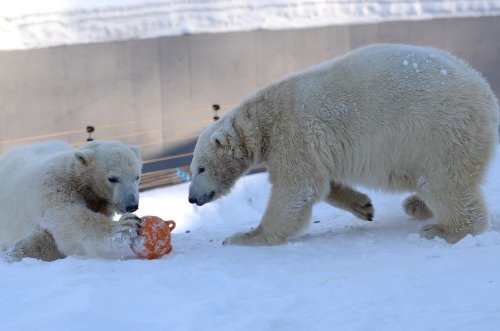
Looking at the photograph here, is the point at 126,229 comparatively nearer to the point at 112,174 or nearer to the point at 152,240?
the point at 152,240

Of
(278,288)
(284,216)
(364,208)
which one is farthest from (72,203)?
(364,208)

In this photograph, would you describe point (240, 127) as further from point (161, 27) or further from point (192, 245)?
point (161, 27)

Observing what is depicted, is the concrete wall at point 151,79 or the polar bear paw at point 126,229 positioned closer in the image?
the polar bear paw at point 126,229

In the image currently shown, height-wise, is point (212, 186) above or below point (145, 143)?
above

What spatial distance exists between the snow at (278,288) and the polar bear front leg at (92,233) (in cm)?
14

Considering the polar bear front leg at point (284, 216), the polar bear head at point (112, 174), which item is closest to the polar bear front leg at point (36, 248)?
the polar bear head at point (112, 174)

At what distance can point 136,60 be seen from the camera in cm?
1095

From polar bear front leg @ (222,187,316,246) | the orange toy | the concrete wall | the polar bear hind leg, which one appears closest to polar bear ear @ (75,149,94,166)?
the orange toy

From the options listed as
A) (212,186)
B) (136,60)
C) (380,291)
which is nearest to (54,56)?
(136,60)

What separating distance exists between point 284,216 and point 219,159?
2.14 ft

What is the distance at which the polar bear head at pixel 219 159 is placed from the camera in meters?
5.23

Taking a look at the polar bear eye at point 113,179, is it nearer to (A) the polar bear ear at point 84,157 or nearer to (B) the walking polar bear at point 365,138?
(A) the polar bear ear at point 84,157

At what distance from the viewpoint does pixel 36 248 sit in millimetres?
4738

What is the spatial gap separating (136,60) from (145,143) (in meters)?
1.18
